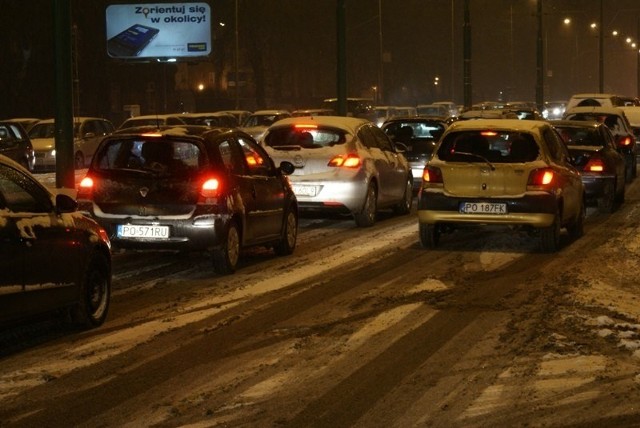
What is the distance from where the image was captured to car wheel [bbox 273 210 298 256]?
1538 centimetres

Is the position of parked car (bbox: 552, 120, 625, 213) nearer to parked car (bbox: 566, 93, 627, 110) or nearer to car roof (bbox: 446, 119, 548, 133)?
car roof (bbox: 446, 119, 548, 133)

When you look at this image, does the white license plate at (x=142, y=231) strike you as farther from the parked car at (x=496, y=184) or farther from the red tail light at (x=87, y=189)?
the parked car at (x=496, y=184)

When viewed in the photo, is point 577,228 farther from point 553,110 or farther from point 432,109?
point 553,110

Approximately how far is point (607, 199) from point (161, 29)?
35.8m

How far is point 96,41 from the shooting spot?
64.6 meters

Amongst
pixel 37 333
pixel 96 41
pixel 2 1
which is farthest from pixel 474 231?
pixel 96 41

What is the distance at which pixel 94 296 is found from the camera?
10.6m

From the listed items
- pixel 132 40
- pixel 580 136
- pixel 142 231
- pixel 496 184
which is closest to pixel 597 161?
pixel 580 136

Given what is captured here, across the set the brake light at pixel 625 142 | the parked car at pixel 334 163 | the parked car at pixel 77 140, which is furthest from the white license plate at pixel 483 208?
the parked car at pixel 77 140

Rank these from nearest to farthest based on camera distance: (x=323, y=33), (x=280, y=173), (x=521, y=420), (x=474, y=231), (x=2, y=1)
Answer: (x=521, y=420), (x=280, y=173), (x=474, y=231), (x=2, y=1), (x=323, y=33)

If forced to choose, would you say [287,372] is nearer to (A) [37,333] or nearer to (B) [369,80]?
(A) [37,333]

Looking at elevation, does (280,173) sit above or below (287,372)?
above

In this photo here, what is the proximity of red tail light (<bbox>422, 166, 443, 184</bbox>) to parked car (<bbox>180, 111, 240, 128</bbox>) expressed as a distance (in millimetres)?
25427

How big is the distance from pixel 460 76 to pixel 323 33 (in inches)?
1242
